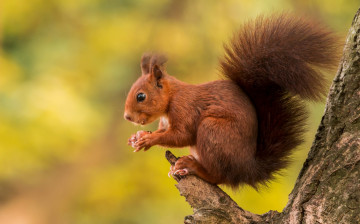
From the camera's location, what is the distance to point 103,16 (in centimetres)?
471

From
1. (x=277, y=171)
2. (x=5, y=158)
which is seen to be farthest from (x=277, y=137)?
(x=5, y=158)

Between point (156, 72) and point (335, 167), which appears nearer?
point (335, 167)

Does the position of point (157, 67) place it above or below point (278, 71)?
above

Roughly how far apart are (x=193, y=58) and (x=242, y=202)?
1.24 meters

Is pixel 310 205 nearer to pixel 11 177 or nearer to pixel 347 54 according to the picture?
pixel 347 54

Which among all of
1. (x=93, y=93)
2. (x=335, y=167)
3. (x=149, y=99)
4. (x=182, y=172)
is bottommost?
(x=335, y=167)

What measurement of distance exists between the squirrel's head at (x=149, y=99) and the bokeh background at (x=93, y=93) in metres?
1.93

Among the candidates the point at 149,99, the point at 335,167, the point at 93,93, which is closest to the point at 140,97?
the point at 149,99

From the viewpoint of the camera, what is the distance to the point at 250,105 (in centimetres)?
179

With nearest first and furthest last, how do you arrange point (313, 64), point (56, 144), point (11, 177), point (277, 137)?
point (313, 64), point (277, 137), point (56, 144), point (11, 177)

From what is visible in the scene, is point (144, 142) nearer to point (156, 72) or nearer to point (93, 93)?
point (156, 72)

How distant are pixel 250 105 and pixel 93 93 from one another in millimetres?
3063

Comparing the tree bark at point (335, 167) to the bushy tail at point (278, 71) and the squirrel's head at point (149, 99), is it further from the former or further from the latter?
the squirrel's head at point (149, 99)

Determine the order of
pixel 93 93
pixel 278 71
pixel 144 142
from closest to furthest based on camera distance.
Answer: pixel 278 71
pixel 144 142
pixel 93 93
